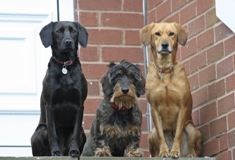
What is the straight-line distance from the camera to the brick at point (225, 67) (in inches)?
344

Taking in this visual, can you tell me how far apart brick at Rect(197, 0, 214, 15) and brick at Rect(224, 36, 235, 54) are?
0.42 meters

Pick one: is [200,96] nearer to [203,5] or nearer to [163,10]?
[203,5]

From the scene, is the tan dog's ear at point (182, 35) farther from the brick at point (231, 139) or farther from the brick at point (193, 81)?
the brick at point (231, 139)

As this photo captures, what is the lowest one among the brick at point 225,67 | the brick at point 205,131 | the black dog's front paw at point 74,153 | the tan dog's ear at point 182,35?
the black dog's front paw at point 74,153

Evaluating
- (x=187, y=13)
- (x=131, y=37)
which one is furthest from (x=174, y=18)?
(x=131, y=37)

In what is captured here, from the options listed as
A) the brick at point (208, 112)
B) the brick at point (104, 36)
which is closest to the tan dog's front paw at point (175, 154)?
the brick at point (208, 112)

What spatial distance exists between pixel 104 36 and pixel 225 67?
61.1 inches

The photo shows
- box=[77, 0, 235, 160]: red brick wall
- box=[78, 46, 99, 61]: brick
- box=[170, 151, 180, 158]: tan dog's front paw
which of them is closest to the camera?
box=[170, 151, 180, 158]: tan dog's front paw

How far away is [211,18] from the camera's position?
9.05 metres

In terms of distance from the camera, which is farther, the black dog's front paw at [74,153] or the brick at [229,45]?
the brick at [229,45]

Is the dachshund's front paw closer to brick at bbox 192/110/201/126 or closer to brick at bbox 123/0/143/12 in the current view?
brick at bbox 192/110/201/126

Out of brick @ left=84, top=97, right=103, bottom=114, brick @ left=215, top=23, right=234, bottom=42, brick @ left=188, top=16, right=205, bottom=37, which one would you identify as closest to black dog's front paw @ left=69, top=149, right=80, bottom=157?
brick @ left=84, top=97, right=103, bottom=114

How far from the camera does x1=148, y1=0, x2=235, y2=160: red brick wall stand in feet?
28.6

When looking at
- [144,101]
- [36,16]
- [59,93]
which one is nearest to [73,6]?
[36,16]
